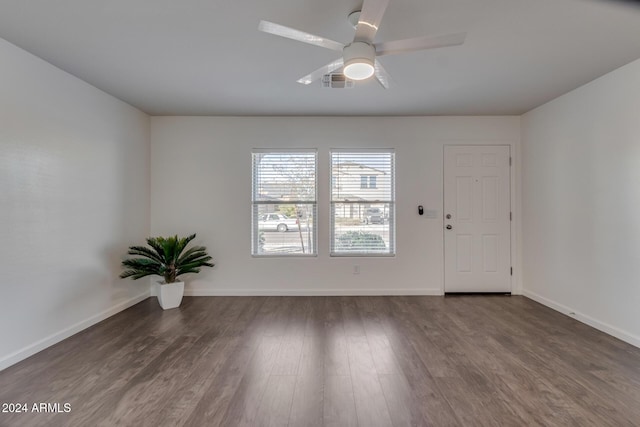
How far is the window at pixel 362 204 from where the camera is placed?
4.19 m

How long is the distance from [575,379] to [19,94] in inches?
190

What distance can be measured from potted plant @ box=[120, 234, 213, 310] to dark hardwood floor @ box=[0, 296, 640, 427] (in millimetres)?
352

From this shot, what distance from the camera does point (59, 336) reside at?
8.96 feet

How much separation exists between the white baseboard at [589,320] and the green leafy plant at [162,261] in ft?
14.1

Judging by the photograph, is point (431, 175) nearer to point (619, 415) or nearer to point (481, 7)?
point (481, 7)

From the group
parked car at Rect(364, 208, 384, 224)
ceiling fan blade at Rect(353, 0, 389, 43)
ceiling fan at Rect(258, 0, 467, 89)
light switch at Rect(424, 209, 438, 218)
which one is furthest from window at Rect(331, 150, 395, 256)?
ceiling fan blade at Rect(353, 0, 389, 43)

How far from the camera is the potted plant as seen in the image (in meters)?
3.47

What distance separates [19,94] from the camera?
7.94 feet

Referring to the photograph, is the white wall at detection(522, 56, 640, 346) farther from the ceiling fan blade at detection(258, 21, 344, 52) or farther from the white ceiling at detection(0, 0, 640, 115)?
the ceiling fan blade at detection(258, 21, 344, 52)

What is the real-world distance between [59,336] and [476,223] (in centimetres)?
494

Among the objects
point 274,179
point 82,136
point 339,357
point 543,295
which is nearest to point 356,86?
point 274,179

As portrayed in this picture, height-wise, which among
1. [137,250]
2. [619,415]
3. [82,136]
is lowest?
[619,415]

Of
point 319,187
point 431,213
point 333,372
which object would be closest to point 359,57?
point 333,372

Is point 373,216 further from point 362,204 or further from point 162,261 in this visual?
point 162,261
